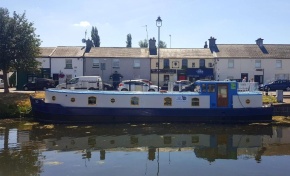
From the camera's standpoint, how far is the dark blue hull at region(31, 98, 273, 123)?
2325 cm

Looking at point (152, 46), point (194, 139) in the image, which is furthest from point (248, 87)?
point (152, 46)

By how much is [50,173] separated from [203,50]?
3740 centimetres

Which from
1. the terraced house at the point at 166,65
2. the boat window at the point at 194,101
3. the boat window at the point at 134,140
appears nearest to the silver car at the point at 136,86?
the boat window at the point at 194,101

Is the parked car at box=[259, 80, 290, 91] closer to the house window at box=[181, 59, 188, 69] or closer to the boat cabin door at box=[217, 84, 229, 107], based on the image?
the house window at box=[181, 59, 188, 69]

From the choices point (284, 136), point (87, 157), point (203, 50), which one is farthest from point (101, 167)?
point (203, 50)

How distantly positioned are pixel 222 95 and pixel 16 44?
63.6 feet

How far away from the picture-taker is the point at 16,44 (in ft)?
99.4

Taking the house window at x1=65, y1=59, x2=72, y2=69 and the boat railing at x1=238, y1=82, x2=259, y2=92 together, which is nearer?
the boat railing at x1=238, y1=82, x2=259, y2=92

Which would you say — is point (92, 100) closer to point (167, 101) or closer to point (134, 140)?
point (167, 101)

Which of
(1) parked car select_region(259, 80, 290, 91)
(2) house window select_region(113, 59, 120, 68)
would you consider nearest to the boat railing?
(1) parked car select_region(259, 80, 290, 91)

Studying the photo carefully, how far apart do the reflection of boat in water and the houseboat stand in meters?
0.81

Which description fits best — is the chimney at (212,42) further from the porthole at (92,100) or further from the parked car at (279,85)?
the porthole at (92,100)

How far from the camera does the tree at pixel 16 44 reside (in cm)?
3009

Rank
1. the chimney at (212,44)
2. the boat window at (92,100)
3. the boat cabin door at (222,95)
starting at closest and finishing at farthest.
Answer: the boat cabin door at (222,95), the boat window at (92,100), the chimney at (212,44)
